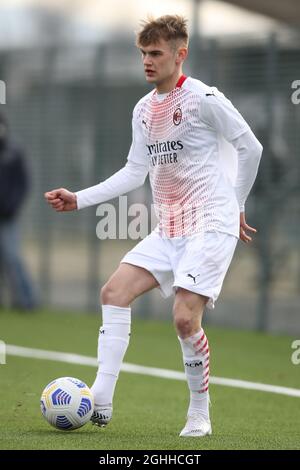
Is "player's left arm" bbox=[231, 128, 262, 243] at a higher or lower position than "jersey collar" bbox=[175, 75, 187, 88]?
lower

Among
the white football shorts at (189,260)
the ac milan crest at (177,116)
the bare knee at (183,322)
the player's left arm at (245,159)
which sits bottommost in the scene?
the bare knee at (183,322)

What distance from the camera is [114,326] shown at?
22.2ft

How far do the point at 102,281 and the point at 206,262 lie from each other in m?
9.08

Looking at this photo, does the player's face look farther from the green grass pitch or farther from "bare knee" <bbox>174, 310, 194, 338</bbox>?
the green grass pitch

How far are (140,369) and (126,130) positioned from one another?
17.8ft

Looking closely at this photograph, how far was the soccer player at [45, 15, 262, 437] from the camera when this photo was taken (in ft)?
21.6

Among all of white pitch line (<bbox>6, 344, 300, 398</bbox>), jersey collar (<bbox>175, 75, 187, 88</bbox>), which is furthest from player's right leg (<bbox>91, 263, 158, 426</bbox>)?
white pitch line (<bbox>6, 344, 300, 398</bbox>)

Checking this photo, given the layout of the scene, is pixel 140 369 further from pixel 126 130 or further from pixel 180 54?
pixel 126 130

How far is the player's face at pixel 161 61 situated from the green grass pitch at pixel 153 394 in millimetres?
1970

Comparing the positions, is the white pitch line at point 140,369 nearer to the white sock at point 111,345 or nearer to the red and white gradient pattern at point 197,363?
the red and white gradient pattern at point 197,363

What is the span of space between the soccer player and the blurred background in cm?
585

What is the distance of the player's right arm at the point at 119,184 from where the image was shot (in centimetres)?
687

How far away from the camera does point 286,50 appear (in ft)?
42.2

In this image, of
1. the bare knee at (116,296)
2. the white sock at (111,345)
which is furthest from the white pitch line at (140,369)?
the bare knee at (116,296)
